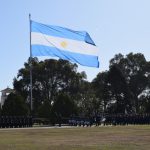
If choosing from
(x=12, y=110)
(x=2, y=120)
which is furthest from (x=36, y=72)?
(x=2, y=120)

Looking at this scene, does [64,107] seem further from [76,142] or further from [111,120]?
[76,142]

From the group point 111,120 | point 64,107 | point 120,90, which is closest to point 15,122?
point 111,120

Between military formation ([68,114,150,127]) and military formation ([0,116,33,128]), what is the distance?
6182 mm

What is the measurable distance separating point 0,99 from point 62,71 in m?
12.0

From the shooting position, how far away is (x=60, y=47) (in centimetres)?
3944

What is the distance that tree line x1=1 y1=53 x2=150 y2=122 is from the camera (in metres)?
81.1

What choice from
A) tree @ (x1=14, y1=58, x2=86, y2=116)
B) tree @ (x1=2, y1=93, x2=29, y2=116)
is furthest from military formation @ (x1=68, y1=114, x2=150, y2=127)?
tree @ (x1=14, y1=58, x2=86, y2=116)

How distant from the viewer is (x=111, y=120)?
50.8 metres

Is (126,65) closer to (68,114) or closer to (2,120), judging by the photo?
(68,114)

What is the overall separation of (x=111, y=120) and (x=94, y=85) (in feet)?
130

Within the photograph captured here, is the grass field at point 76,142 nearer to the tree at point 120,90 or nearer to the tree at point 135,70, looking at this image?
the tree at point 120,90

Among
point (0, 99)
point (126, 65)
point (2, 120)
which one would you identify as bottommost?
point (2, 120)

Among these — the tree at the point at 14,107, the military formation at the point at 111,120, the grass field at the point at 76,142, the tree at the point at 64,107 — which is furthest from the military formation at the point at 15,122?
the grass field at the point at 76,142

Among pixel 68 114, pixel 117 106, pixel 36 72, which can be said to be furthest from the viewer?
pixel 36 72
